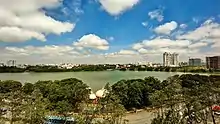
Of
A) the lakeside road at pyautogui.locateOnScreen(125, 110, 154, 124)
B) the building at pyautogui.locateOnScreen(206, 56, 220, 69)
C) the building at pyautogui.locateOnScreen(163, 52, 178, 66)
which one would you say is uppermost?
the building at pyautogui.locateOnScreen(163, 52, 178, 66)

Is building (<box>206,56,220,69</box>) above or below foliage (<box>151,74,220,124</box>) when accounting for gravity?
above

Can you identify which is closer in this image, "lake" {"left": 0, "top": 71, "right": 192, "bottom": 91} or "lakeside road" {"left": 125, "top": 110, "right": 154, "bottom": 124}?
"lakeside road" {"left": 125, "top": 110, "right": 154, "bottom": 124}

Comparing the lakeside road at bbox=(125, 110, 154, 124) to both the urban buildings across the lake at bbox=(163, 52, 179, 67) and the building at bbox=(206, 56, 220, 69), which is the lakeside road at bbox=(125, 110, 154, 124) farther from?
the urban buildings across the lake at bbox=(163, 52, 179, 67)

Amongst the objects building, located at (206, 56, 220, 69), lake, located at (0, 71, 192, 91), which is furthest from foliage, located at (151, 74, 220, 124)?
building, located at (206, 56, 220, 69)

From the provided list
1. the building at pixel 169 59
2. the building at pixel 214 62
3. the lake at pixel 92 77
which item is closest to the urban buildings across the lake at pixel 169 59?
the building at pixel 169 59

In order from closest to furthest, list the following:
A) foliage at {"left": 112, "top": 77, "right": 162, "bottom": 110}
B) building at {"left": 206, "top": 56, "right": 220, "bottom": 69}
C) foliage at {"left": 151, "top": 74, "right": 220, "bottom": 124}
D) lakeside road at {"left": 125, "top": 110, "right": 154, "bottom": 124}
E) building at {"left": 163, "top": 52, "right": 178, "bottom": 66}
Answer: foliage at {"left": 151, "top": 74, "right": 220, "bottom": 124} → lakeside road at {"left": 125, "top": 110, "right": 154, "bottom": 124} → foliage at {"left": 112, "top": 77, "right": 162, "bottom": 110} → building at {"left": 206, "top": 56, "right": 220, "bottom": 69} → building at {"left": 163, "top": 52, "right": 178, "bottom": 66}

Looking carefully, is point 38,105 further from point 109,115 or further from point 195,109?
point 195,109

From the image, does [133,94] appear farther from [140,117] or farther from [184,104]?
[184,104]

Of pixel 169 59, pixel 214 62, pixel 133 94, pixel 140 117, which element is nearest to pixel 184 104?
pixel 140 117

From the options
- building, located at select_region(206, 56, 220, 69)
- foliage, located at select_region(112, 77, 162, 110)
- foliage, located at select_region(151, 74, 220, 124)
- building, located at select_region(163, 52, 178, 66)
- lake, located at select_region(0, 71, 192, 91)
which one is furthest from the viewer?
building, located at select_region(163, 52, 178, 66)
